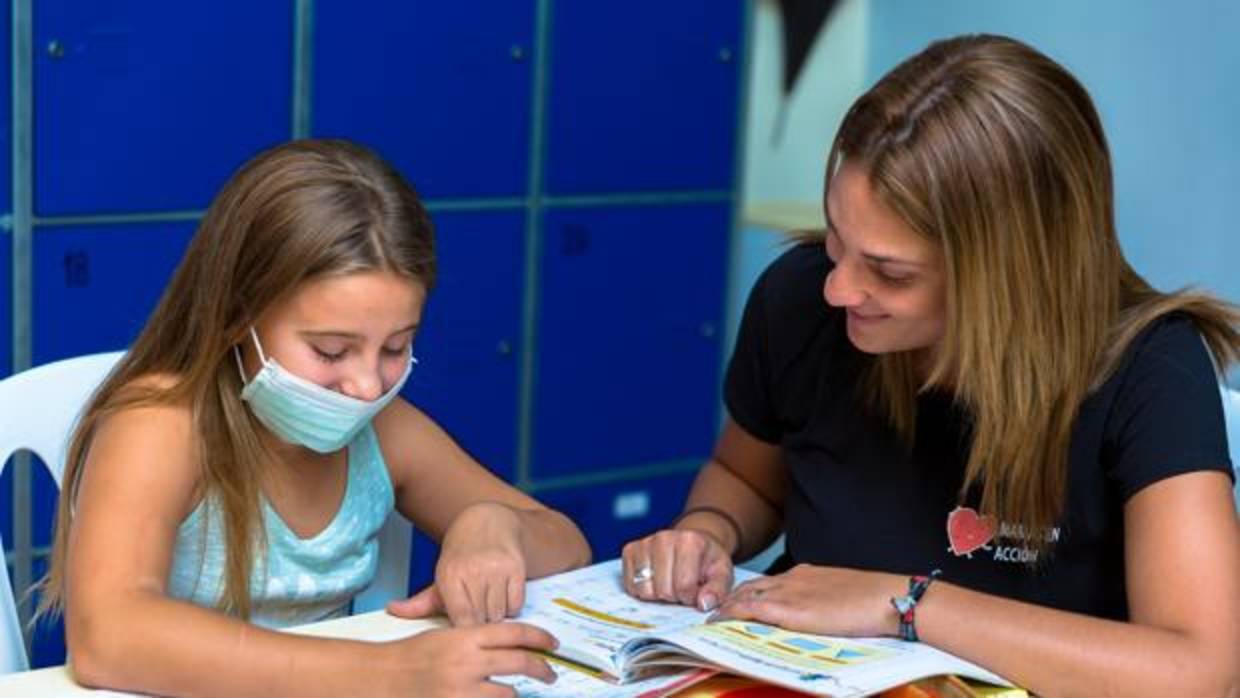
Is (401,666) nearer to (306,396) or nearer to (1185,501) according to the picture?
(306,396)

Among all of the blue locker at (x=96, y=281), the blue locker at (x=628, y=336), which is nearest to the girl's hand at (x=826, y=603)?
the blue locker at (x=96, y=281)

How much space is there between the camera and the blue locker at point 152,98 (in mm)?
2920

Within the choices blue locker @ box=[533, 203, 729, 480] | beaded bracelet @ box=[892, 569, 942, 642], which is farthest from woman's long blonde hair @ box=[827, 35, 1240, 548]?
blue locker @ box=[533, 203, 729, 480]

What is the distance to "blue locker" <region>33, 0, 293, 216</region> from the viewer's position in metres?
2.92

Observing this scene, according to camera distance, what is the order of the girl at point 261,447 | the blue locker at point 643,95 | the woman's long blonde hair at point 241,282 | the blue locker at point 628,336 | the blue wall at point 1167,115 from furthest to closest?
1. the blue locker at point 628,336
2. the blue locker at point 643,95
3. the blue wall at point 1167,115
4. the woman's long blonde hair at point 241,282
5. the girl at point 261,447

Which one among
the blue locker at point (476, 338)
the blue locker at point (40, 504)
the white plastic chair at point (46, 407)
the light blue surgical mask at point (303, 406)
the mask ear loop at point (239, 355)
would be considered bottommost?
the blue locker at point (40, 504)

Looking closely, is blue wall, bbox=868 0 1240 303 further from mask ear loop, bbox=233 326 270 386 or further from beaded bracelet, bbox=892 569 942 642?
mask ear loop, bbox=233 326 270 386

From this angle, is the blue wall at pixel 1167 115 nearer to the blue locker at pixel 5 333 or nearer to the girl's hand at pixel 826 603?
the girl's hand at pixel 826 603

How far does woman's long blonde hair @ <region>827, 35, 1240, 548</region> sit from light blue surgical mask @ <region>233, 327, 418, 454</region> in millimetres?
512

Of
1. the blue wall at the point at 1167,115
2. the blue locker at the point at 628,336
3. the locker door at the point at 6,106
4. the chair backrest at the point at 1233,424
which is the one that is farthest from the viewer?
the blue locker at the point at 628,336

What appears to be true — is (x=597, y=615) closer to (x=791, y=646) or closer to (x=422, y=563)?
(x=791, y=646)

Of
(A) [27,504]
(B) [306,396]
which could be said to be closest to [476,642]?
(B) [306,396]

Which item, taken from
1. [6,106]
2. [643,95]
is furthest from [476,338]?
[6,106]

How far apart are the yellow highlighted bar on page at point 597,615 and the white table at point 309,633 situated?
0.12 meters
